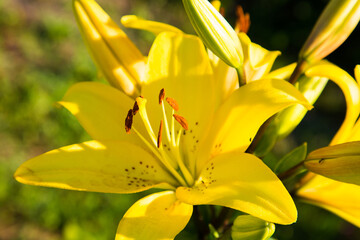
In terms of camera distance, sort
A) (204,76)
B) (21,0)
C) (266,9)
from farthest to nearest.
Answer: (266,9) < (21,0) < (204,76)

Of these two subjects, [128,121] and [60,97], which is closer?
[128,121]

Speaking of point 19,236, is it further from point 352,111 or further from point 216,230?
point 352,111

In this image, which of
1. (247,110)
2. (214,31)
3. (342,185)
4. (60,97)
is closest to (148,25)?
(214,31)

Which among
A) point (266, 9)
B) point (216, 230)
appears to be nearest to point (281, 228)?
point (216, 230)

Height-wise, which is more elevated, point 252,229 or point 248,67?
point 248,67

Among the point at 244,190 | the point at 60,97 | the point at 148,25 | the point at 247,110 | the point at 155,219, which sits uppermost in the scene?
the point at 148,25

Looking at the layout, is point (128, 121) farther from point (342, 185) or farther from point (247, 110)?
point (342, 185)

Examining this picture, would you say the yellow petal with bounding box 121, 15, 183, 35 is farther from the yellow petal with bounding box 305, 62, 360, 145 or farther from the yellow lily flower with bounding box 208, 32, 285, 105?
the yellow petal with bounding box 305, 62, 360, 145
